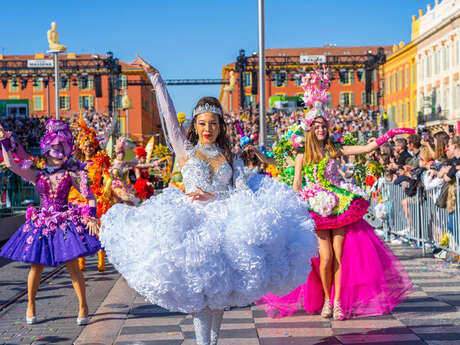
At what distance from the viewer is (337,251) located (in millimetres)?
6559

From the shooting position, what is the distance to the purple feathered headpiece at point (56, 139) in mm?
6574

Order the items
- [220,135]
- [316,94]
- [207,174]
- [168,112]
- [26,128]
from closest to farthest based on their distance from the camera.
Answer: [207,174] < [168,112] < [220,135] < [316,94] < [26,128]

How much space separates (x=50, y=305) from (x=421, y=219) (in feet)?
20.0

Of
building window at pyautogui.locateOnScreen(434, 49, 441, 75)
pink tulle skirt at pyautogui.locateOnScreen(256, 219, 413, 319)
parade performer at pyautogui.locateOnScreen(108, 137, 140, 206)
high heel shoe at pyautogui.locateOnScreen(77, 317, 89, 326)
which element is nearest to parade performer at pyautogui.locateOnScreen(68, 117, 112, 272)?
parade performer at pyautogui.locateOnScreen(108, 137, 140, 206)

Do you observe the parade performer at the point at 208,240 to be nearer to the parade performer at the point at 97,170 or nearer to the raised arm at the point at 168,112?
the raised arm at the point at 168,112

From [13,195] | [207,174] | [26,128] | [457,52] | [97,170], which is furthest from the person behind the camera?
[26,128]

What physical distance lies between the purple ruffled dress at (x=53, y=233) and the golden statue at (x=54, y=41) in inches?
510

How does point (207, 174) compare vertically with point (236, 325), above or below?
above

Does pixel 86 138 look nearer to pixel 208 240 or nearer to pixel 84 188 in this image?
pixel 84 188

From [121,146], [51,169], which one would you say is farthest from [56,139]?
[121,146]

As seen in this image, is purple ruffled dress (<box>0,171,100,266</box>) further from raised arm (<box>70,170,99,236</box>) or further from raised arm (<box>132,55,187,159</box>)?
raised arm (<box>132,55,187,159</box>)

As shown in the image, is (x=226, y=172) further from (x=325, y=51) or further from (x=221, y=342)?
(x=325, y=51)

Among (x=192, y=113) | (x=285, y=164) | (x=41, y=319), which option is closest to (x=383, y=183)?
(x=285, y=164)

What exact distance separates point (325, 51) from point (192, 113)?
91.0 m
